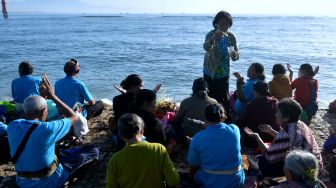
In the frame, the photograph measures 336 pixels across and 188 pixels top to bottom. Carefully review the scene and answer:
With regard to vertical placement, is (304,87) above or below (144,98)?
below

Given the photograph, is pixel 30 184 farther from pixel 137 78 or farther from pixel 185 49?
pixel 185 49

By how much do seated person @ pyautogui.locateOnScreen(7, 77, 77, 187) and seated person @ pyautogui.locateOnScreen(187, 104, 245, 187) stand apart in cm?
170

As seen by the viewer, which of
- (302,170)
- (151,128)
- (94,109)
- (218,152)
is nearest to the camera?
Result: (302,170)

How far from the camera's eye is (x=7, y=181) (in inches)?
226

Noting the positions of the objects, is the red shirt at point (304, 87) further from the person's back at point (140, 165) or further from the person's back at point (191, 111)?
the person's back at point (140, 165)

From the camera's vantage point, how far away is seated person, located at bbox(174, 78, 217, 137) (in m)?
6.36

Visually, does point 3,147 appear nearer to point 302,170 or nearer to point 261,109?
point 261,109

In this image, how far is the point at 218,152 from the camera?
4.51m

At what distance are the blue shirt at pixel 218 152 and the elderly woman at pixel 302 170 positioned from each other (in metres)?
0.92

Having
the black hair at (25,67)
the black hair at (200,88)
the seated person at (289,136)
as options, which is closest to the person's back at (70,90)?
the black hair at (25,67)

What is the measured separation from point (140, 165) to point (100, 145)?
3.33 m

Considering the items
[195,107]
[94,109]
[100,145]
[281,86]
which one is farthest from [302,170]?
[94,109]

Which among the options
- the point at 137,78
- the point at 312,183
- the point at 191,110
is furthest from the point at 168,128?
the point at 312,183

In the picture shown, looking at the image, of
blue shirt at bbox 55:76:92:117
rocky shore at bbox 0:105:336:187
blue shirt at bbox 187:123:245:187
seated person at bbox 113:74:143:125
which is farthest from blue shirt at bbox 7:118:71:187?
blue shirt at bbox 55:76:92:117
